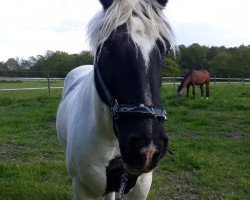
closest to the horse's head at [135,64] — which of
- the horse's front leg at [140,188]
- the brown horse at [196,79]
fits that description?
the horse's front leg at [140,188]

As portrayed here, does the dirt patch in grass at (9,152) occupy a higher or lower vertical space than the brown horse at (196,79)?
lower

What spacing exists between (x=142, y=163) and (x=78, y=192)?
1.08 m

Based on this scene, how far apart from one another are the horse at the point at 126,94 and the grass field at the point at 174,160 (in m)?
1.75

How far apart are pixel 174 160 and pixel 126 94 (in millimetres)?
3940

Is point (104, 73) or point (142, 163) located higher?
point (104, 73)

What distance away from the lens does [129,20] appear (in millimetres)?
1867

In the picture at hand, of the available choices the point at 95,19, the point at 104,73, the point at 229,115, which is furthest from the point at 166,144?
the point at 229,115

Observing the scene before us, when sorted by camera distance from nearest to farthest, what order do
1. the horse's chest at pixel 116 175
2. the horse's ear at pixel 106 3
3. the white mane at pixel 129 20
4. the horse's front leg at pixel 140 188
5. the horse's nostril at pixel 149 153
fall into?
the horse's nostril at pixel 149 153 → the white mane at pixel 129 20 → the horse's ear at pixel 106 3 → the horse's chest at pixel 116 175 → the horse's front leg at pixel 140 188

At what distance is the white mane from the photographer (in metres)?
1.87

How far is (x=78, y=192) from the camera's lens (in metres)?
2.61

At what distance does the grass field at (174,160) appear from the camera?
427 centimetres

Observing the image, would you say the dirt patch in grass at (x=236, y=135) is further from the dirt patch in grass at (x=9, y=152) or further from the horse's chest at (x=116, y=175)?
the horse's chest at (x=116, y=175)

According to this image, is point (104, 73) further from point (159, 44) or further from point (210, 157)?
point (210, 157)

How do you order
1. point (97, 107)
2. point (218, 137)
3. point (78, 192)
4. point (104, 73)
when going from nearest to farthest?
point (104, 73) → point (97, 107) → point (78, 192) → point (218, 137)
